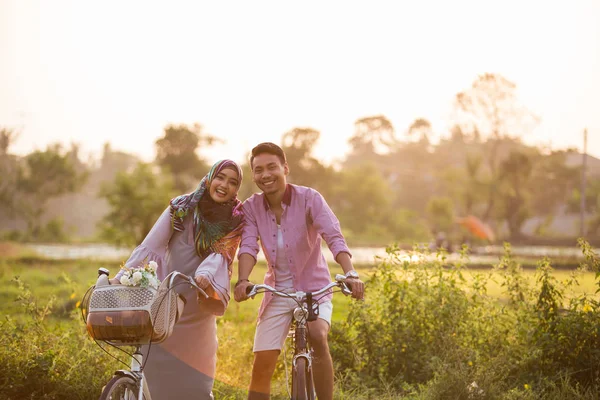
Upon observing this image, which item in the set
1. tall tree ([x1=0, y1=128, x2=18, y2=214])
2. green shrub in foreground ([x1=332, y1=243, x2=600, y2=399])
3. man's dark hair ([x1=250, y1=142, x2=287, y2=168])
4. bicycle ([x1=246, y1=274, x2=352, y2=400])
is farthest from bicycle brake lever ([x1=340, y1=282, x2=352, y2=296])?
tall tree ([x1=0, y1=128, x2=18, y2=214])

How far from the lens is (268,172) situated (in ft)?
13.5

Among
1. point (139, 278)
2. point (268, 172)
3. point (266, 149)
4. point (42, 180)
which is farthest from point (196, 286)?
point (42, 180)

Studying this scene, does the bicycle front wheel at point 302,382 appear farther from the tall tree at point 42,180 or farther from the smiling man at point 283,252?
the tall tree at point 42,180

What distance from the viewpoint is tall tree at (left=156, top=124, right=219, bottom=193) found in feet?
117

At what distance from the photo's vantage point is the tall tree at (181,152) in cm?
3575

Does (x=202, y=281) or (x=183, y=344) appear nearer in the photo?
(x=202, y=281)

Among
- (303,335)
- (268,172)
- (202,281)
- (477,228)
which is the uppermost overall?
(268,172)

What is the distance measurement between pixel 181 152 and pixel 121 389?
3305cm

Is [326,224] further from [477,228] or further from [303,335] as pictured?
[477,228]

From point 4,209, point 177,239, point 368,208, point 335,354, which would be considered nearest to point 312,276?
point 177,239

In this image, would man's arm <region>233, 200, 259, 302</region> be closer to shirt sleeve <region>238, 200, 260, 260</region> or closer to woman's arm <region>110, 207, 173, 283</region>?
shirt sleeve <region>238, 200, 260, 260</region>

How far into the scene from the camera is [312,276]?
13.7 ft

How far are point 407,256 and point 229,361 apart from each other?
1.93 metres

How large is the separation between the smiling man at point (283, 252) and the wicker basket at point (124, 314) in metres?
0.67
